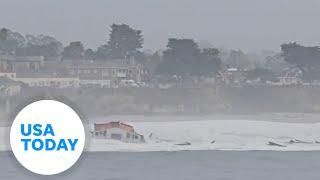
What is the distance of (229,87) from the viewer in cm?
3841

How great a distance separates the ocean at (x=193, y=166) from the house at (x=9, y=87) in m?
14.6

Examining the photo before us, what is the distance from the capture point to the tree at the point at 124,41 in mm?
40656

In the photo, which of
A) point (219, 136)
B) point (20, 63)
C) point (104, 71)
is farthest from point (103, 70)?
point (219, 136)

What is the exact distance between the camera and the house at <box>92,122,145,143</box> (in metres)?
22.9

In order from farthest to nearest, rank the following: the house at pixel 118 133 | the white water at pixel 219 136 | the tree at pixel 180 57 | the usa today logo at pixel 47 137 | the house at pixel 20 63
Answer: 1. the house at pixel 20 63
2. the tree at pixel 180 57
3. the house at pixel 118 133
4. the white water at pixel 219 136
5. the usa today logo at pixel 47 137

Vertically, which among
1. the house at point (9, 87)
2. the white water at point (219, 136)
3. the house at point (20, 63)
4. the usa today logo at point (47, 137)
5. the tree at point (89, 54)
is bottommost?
the white water at point (219, 136)

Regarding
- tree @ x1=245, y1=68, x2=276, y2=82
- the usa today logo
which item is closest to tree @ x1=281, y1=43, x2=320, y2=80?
tree @ x1=245, y1=68, x2=276, y2=82

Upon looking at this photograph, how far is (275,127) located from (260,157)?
864cm

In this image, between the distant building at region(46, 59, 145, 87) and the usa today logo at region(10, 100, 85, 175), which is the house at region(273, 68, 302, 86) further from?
the usa today logo at region(10, 100, 85, 175)

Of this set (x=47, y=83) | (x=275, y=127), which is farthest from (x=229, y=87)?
(x=275, y=127)

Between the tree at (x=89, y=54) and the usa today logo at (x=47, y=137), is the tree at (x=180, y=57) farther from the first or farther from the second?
the usa today logo at (x=47, y=137)

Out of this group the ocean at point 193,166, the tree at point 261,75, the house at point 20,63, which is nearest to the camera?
the ocean at point 193,166

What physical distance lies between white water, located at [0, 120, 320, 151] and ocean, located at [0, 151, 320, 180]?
1488 mm

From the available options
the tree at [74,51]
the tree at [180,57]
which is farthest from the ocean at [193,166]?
the tree at [74,51]
